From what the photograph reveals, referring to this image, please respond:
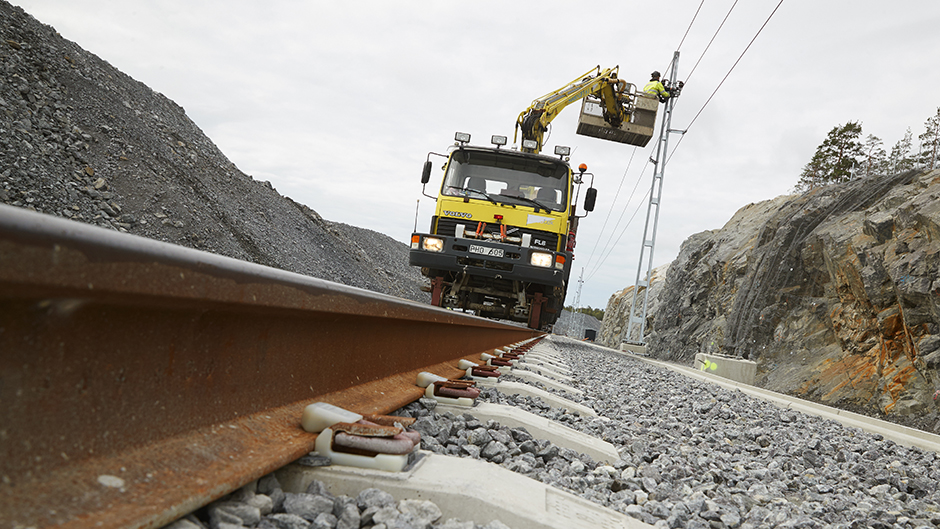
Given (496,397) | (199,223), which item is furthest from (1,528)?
(199,223)

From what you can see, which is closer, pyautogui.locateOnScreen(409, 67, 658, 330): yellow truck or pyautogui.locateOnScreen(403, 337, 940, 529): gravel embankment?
pyautogui.locateOnScreen(403, 337, 940, 529): gravel embankment

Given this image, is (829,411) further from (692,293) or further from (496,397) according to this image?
(692,293)

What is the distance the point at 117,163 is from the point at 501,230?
7.36 meters

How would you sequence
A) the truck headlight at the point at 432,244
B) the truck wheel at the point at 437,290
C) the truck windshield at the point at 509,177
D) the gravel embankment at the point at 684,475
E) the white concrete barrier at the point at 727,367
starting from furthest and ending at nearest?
the white concrete barrier at the point at 727,367 → the truck wheel at the point at 437,290 → the truck windshield at the point at 509,177 → the truck headlight at the point at 432,244 → the gravel embankment at the point at 684,475

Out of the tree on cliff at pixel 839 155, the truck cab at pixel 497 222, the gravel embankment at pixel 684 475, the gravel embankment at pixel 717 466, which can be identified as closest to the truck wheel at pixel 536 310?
the truck cab at pixel 497 222

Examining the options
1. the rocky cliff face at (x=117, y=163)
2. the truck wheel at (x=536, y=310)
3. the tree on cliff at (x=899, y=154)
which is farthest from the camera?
the tree on cliff at (x=899, y=154)

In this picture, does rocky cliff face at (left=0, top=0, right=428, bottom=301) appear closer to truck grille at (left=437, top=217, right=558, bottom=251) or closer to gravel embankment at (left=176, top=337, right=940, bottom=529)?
truck grille at (left=437, top=217, right=558, bottom=251)

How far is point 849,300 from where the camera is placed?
13211 mm

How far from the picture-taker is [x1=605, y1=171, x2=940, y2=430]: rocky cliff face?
969 cm

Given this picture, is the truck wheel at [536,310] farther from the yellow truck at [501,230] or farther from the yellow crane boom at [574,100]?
the yellow crane boom at [574,100]

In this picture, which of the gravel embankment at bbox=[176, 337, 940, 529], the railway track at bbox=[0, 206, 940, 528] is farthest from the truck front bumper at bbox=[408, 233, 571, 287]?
the railway track at bbox=[0, 206, 940, 528]

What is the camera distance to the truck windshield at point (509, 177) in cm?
1028

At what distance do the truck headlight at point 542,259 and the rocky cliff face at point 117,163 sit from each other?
583 centimetres

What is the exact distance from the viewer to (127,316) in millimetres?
1014
